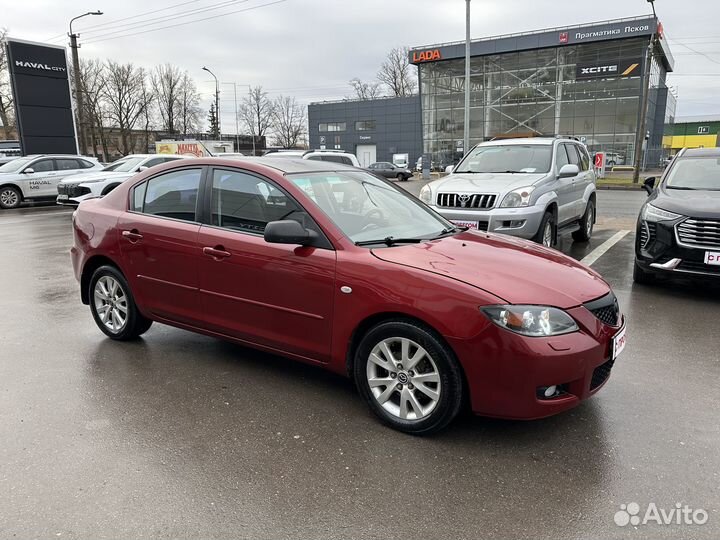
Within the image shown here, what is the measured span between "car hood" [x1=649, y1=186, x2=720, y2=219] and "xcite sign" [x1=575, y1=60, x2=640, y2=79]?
4403 cm

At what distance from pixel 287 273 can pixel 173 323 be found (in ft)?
4.72

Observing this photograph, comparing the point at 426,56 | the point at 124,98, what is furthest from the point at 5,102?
the point at 426,56

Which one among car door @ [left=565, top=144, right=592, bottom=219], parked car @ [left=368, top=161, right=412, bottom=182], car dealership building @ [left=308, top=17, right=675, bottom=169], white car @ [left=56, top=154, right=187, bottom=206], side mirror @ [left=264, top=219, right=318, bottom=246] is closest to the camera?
side mirror @ [left=264, top=219, right=318, bottom=246]

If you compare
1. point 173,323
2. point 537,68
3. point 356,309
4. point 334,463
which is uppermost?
point 537,68

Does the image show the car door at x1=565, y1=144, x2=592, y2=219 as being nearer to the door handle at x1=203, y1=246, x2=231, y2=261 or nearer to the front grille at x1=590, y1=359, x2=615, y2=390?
the front grille at x1=590, y1=359, x2=615, y2=390

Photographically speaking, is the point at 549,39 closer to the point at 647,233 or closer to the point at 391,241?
the point at 647,233

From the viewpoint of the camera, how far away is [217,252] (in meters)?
4.11

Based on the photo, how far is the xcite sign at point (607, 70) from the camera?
44784mm

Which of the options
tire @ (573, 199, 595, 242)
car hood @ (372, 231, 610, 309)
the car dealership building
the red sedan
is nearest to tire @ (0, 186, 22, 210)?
the red sedan

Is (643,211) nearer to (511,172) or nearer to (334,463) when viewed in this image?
(511,172)

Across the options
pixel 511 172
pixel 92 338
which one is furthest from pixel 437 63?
pixel 92 338

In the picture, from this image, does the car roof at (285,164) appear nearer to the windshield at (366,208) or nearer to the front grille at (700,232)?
the windshield at (366,208)

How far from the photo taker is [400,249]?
12.0 feet

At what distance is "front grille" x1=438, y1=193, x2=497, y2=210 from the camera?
783cm
